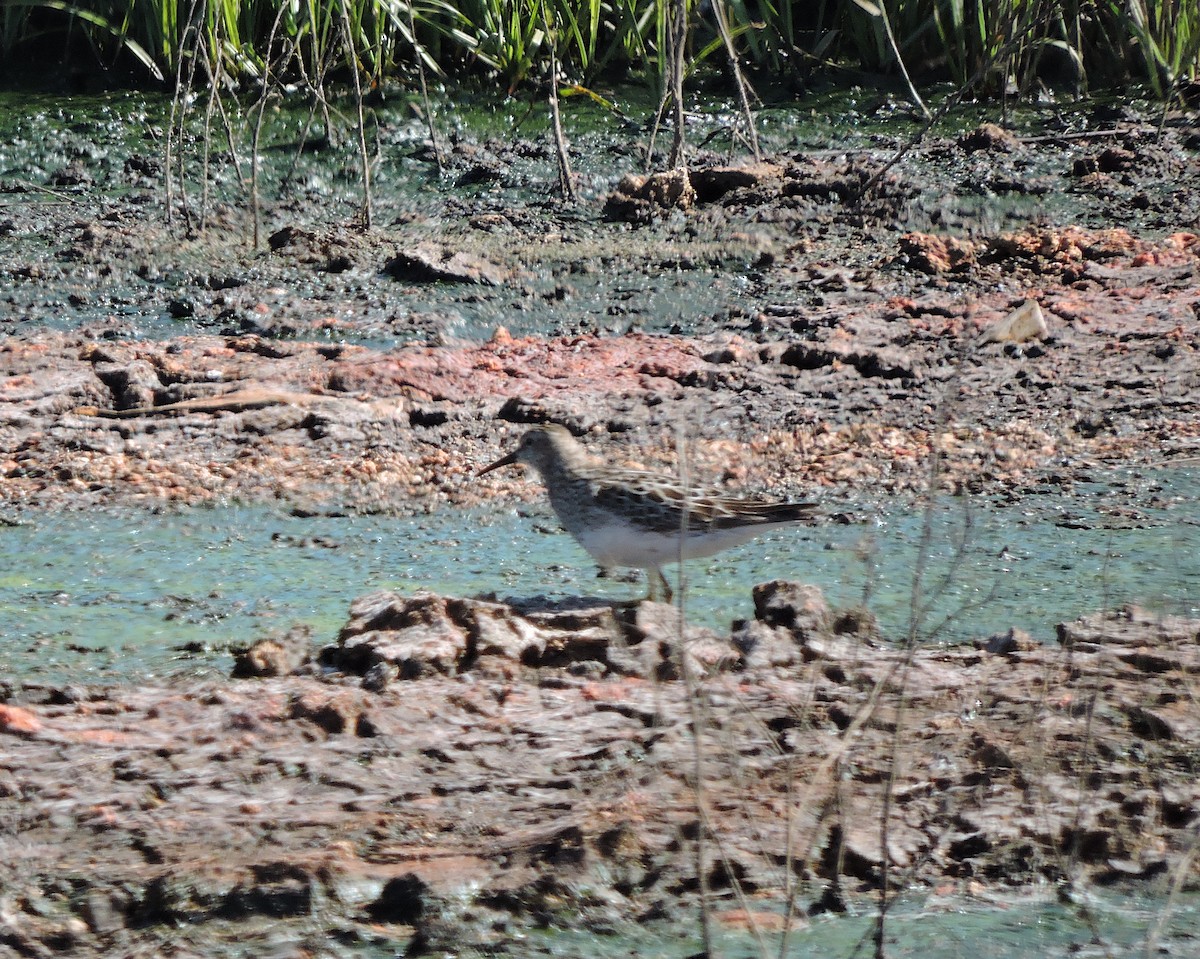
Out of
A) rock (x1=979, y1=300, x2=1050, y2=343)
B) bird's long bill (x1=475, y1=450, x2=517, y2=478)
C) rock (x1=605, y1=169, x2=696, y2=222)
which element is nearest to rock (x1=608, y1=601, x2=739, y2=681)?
bird's long bill (x1=475, y1=450, x2=517, y2=478)

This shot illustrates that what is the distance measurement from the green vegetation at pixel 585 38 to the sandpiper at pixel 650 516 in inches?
242

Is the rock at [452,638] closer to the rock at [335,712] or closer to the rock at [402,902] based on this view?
the rock at [335,712]

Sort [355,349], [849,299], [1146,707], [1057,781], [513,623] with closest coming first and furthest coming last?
[1057,781], [1146,707], [513,623], [355,349], [849,299]

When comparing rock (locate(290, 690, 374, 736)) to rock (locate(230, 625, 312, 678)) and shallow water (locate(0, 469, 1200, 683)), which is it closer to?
rock (locate(230, 625, 312, 678))

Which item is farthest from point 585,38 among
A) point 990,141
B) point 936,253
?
point 936,253

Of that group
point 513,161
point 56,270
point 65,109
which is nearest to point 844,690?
point 56,270

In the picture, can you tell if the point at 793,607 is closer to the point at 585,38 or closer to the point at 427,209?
the point at 427,209

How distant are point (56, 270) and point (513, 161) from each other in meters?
3.24

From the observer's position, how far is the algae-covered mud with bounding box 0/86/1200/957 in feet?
11.9

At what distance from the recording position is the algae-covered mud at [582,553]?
11.9 ft

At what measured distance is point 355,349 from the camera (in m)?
8.52

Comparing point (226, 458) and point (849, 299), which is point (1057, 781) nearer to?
point (226, 458)

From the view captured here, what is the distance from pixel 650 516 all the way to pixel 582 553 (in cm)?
97

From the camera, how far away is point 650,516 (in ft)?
17.7
